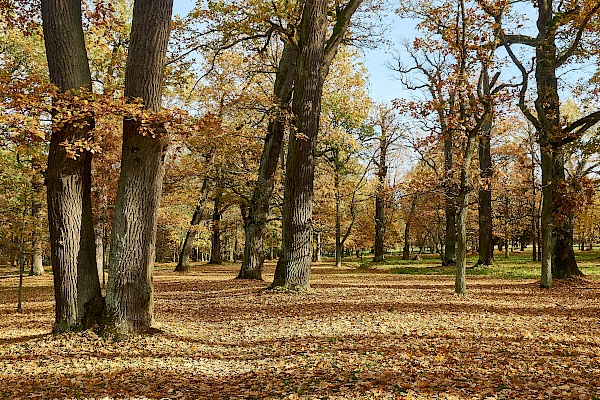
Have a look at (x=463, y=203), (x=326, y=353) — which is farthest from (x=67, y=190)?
(x=463, y=203)

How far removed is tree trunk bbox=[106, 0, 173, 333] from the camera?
7.03 meters

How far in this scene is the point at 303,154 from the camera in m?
11.5

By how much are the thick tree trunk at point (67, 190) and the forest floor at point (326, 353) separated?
1.79 ft

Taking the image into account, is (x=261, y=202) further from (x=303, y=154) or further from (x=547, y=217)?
(x=547, y=217)

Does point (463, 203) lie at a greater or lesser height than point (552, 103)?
lesser

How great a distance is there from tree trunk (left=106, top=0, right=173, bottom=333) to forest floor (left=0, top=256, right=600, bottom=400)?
1.69ft

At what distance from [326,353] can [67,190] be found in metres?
4.53

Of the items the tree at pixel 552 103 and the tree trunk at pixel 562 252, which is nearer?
the tree at pixel 552 103

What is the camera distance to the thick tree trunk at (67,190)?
7020mm

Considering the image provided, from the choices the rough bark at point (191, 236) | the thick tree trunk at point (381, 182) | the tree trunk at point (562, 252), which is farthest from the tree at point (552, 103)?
the rough bark at point (191, 236)

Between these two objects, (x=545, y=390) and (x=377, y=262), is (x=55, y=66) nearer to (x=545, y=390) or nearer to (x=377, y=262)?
(x=545, y=390)

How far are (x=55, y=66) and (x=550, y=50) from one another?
1358 cm

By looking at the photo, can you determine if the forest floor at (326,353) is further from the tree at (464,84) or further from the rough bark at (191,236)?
the rough bark at (191,236)

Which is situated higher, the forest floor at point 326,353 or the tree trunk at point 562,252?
the tree trunk at point 562,252
